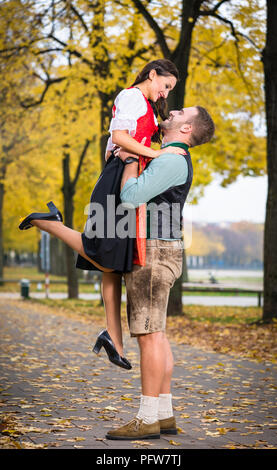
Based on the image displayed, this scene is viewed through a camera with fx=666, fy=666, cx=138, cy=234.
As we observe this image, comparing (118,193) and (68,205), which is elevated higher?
(68,205)

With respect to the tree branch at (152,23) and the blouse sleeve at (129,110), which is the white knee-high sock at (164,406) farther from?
the tree branch at (152,23)

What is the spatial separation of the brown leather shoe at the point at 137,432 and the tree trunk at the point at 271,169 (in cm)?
822

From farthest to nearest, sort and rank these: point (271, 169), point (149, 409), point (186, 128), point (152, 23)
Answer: point (152, 23)
point (271, 169)
point (186, 128)
point (149, 409)

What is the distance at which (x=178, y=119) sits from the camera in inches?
175

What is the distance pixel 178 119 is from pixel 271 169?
8.15m

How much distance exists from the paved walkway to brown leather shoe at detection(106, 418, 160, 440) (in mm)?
47

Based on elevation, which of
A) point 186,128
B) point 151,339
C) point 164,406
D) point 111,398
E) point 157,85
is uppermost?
point 157,85

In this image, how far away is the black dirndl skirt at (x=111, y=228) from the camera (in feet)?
13.7

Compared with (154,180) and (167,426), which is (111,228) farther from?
(167,426)

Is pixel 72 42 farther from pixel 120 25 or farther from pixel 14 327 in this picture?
pixel 14 327

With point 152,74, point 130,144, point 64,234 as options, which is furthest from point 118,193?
point 152,74

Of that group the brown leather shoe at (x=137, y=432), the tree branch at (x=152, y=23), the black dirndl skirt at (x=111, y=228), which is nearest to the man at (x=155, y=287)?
the brown leather shoe at (x=137, y=432)

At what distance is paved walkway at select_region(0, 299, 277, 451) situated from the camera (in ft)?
14.5

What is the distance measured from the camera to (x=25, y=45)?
16.3 metres
